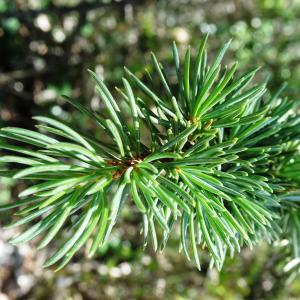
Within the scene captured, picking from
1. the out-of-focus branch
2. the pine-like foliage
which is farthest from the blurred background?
the pine-like foliage

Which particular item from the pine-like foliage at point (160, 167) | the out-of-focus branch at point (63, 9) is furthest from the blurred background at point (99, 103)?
the pine-like foliage at point (160, 167)

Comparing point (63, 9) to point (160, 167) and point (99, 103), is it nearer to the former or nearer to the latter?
point (99, 103)

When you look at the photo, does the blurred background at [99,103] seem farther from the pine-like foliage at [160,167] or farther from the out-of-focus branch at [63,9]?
the pine-like foliage at [160,167]

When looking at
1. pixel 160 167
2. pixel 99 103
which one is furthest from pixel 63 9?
pixel 160 167

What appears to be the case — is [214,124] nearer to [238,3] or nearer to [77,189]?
[77,189]

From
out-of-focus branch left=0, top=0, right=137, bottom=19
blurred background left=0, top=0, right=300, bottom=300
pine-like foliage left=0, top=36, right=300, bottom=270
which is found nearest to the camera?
pine-like foliage left=0, top=36, right=300, bottom=270

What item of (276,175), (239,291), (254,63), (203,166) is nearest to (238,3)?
(254,63)

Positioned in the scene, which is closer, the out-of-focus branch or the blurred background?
the out-of-focus branch

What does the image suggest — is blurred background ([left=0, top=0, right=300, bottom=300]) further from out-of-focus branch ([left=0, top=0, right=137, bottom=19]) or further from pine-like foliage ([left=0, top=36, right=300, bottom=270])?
pine-like foliage ([left=0, top=36, right=300, bottom=270])

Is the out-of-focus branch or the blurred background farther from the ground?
the out-of-focus branch
